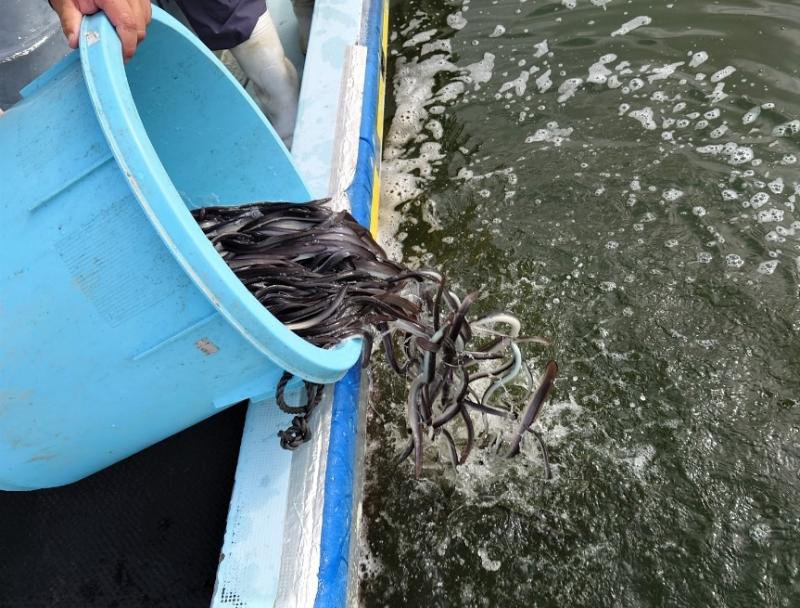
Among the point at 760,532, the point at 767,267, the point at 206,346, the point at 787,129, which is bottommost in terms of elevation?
the point at 760,532

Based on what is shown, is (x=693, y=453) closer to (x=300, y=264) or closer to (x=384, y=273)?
(x=384, y=273)

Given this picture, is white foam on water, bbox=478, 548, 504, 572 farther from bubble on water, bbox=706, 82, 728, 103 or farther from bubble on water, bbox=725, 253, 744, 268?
→ bubble on water, bbox=706, 82, 728, 103

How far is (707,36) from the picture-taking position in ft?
10.5

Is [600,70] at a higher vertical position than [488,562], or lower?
higher

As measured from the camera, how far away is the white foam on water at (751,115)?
9.23ft

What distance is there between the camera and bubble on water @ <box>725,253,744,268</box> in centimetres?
237

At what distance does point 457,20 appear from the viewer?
3.69 meters

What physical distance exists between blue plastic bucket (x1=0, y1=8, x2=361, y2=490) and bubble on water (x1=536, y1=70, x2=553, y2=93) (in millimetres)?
2165

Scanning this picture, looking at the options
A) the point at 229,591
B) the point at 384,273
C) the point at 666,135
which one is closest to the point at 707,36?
the point at 666,135

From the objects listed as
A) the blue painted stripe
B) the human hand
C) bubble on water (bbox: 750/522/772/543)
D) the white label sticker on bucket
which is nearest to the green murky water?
bubble on water (bbox: 750/522/772/543)

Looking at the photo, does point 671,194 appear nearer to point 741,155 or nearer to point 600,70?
Result: point 741,155

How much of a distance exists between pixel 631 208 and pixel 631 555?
1385 mm

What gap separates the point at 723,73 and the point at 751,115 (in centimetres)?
32

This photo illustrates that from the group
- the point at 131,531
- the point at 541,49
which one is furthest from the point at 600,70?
the point at 131,531
